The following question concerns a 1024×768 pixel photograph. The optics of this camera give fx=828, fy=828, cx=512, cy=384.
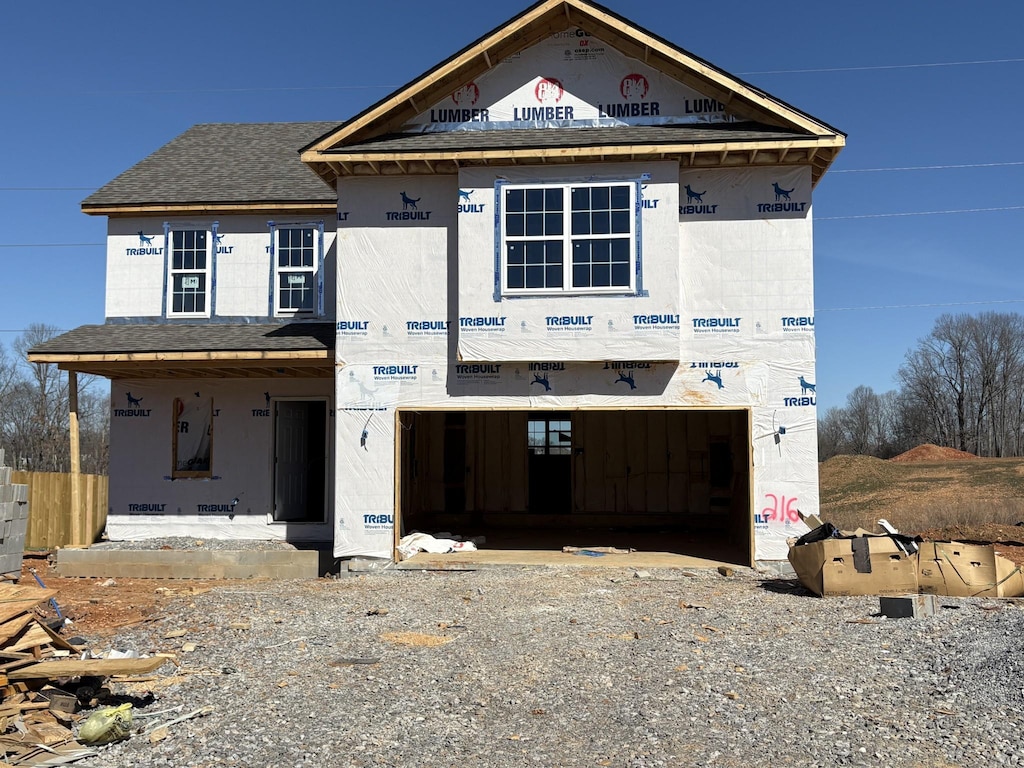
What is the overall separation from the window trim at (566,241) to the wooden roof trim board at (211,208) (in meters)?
4.92

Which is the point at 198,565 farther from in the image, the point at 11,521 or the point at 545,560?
the point at 545,560

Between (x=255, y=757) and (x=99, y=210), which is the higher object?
(x=99, y=210)

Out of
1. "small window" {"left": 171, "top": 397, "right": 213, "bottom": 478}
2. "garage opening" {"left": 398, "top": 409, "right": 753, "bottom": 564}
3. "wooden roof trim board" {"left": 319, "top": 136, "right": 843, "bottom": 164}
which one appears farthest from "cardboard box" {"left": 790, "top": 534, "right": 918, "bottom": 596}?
"small window" {"left": 171, "top": 397, "right": 213, "bottom": 478}

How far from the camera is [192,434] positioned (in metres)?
17.2

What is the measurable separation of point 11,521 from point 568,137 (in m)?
9.96

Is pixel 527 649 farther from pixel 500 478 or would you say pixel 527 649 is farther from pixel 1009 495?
pixel 1009 495

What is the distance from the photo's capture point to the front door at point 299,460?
17.1 meters

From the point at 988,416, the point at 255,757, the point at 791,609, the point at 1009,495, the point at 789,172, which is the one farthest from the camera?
the point at 988,416

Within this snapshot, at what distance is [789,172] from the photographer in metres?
13.3

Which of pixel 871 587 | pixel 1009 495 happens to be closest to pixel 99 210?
pixel 871 587

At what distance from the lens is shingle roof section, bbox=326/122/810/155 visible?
42.4ft

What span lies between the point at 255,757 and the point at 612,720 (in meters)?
2.60

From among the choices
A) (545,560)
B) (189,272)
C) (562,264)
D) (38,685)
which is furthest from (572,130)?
(38,685)

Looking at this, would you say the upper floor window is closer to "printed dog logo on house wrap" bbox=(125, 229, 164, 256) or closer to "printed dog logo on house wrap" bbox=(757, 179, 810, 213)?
"printed dog logo on house wrap" bbox=(757, 179, 810, 213)
